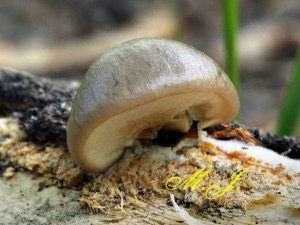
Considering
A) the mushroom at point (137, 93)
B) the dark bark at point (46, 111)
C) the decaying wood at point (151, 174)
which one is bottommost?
the decaying wood at point (151, 174)

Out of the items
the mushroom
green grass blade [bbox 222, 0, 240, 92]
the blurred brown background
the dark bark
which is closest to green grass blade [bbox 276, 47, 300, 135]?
green grass blade [bbox 222, 0, 240, 92]

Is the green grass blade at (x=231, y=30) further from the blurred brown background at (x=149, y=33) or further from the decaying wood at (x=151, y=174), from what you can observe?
the blurred brown background at (x=149, y=33)

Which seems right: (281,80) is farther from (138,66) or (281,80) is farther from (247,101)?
(138,66)

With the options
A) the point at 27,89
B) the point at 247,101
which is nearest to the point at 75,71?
the point at 247,101

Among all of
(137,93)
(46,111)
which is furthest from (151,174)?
(46,111)
